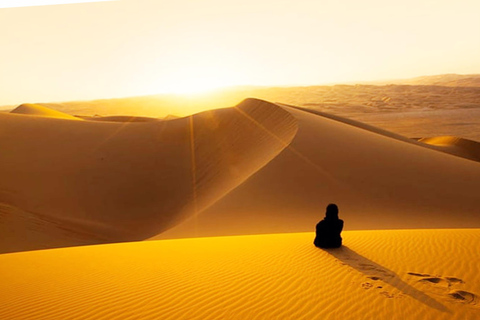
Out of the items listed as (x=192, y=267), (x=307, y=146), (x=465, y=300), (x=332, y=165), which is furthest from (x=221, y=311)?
(x=307, y=146)

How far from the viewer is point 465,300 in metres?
4.76

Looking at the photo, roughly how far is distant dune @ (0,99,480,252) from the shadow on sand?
346 cm

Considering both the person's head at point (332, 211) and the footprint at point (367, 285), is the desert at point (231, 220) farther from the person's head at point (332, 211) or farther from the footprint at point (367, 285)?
the person's head at point (332, 211)

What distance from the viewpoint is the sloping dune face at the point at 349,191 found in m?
11.1

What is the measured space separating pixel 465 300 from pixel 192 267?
4.31 metres

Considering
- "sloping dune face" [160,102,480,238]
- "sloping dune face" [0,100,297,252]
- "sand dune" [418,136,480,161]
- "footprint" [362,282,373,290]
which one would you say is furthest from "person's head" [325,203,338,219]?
"sand dune" [418,136,480,161]

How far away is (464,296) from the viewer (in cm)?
489

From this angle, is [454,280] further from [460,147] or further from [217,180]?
[460,147]

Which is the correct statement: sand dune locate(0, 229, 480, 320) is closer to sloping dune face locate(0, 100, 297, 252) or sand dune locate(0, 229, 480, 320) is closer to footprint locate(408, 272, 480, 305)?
footprint locate(408, 272, 480, 305)

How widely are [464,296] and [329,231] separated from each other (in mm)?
2847

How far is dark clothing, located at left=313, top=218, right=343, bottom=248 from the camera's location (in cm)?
740

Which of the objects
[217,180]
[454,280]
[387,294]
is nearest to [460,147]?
[217,180]

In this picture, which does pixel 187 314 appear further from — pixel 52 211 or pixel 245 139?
pixel 245 139

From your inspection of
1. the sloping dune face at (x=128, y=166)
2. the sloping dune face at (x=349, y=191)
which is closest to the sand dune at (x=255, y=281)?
the sloping dune face at (x=349, y=191)
